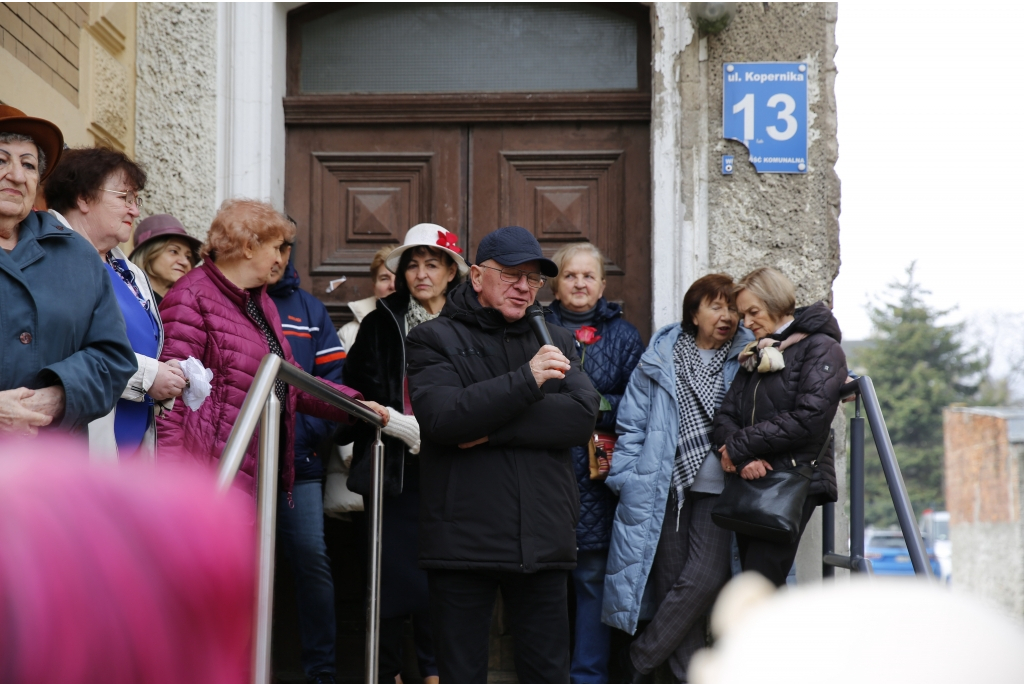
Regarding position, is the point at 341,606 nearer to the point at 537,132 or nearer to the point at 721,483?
the point at 721,483

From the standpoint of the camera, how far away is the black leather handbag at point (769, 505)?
3.90 meters

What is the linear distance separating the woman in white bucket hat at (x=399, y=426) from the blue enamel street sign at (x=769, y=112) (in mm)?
1646

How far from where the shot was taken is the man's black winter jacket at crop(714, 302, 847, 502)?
400cm

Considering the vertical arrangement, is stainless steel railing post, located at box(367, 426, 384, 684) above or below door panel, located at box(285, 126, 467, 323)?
below

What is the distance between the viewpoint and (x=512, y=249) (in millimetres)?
3393

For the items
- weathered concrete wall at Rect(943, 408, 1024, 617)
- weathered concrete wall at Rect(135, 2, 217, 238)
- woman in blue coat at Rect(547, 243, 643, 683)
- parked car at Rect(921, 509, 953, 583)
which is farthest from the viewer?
parked car at Rect(921, 509, 953, 583)

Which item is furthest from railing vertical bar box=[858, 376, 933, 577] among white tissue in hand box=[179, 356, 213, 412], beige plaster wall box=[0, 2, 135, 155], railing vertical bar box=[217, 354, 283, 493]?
beige plaster wall box=[0, 2, 135, 155]

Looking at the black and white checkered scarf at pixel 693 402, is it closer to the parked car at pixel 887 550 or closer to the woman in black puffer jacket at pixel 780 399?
the woman in black puffer jacket at pixel 780 399

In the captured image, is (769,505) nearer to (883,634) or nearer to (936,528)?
(883,634)

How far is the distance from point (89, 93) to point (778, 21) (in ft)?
10.8

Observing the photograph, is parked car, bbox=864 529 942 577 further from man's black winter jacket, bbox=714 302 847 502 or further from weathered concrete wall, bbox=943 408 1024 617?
man's black winter jacket, bbox=714 302 847 502

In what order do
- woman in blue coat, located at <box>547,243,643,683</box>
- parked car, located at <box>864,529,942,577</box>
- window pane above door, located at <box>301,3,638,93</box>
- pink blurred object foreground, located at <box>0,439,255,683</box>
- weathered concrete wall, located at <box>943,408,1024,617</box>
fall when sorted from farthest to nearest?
→ parked car, located at <box>864,529,942,577</box>, weathered concrete wall, located at <box>943,408,1024,617</box>, window pane above door, located at <box>301,3,638,93</box>, woman in blue coat, located at <box>547,243,643,683</box>, pink blurred object foreground, located at <box>0,439,255,683</box>

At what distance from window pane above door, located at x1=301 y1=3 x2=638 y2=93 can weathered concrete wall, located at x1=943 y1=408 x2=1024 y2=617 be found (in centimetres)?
1697

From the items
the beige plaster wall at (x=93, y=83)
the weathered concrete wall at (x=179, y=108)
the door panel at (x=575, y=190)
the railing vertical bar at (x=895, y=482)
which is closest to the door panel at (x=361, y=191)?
the door panel at (x=575, y=190)
